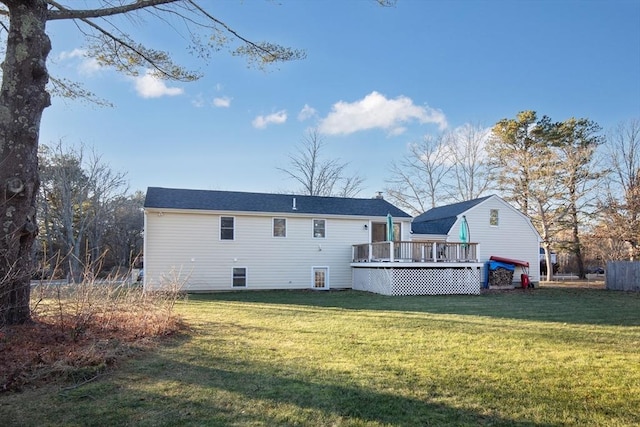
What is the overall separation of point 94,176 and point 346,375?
29.2 meters

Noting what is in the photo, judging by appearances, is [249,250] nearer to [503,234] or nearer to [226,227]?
[226,227]


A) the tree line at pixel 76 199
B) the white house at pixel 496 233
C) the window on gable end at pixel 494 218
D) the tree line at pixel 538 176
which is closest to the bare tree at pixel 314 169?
the tree line at pixel 538 176

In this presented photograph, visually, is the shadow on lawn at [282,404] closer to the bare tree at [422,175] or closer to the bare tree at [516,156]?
the bare tree at [516,156]

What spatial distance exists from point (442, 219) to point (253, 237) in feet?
34.7

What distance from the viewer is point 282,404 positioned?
11.8 feet

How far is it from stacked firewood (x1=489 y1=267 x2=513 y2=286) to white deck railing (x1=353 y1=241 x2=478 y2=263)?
3.18 meters

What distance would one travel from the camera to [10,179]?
619 centimetres

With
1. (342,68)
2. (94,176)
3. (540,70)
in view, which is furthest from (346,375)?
(94,176)

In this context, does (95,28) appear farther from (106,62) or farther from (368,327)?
(368,327)

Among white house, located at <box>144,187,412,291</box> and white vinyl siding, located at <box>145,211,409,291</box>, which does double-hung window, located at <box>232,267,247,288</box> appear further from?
white vinyl siding, located at <box>145,211,409,291</box>

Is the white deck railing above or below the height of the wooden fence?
above

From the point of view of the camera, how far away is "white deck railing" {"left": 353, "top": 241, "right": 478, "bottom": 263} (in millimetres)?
15250

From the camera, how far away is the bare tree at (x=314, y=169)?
30.9 meters

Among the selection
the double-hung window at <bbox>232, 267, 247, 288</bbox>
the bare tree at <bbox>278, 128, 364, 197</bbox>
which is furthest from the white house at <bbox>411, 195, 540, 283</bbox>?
the bare tree at <bbox>278, 128, 364, 197</bbox>
